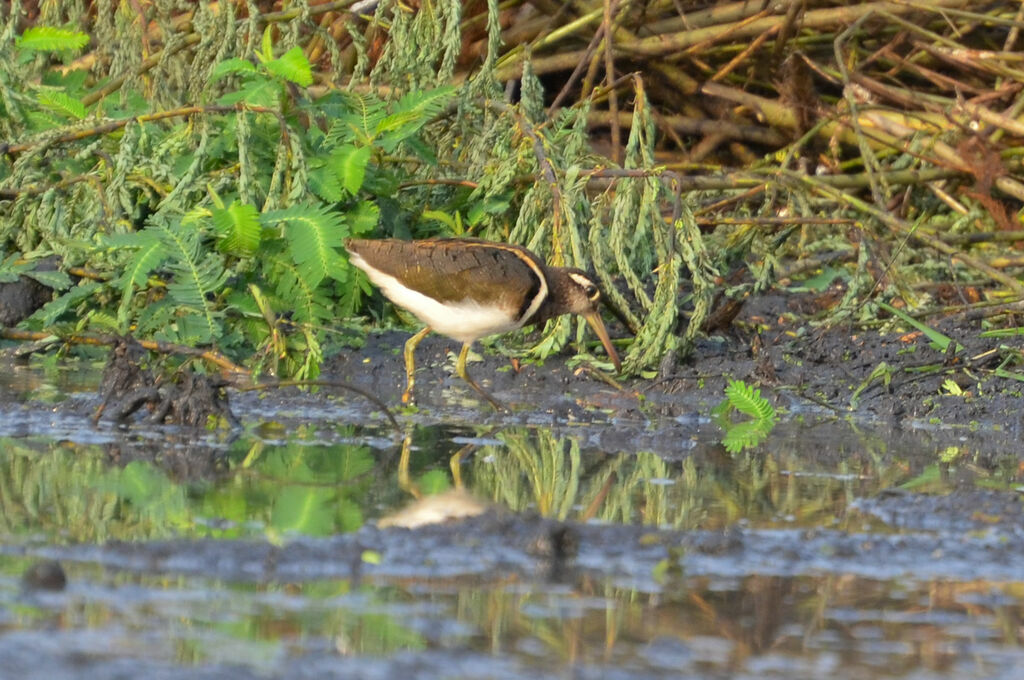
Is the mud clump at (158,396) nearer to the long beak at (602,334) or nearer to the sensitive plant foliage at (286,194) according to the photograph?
the sensitive plant foliage at (286,194)

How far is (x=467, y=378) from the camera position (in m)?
6.58

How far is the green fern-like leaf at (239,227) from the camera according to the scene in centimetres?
694

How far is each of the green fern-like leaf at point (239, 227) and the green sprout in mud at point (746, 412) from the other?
7.35 ft

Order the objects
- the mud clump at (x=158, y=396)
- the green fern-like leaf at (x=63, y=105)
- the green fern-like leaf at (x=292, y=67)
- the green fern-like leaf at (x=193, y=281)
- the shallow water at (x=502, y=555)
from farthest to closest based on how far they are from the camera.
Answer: the green fern-like leaf at (x=63, y=105)
the green fern-like leaf at (x=292, y=67)
the green fern-like leaf at (x=193, y=281)
the mud clump at (x=158, y=396)
the shallow water at (x=502, y=555)

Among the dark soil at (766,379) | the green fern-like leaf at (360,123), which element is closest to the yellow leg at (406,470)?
the dark soil at (766,379)

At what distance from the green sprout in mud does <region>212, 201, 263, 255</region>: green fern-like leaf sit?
7.35 feet

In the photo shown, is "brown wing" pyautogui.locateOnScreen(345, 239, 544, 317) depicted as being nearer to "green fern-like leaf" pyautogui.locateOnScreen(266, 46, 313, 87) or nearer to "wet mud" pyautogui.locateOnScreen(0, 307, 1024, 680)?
"wet mud" pyautogui.locateOnScreen(0, 307, 1024, 680)

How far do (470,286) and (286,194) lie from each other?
136cm

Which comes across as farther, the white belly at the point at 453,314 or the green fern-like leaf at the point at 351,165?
the green fern-like leaf at the point at 351,165

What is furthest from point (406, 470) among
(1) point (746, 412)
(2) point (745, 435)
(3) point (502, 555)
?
(1) point (746, 412)

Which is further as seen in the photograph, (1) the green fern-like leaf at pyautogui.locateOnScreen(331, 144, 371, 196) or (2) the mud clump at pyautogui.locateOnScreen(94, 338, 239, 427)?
(1) the green fern-like leaf at pyautogui.locateOnScreen(331, 144, 371, 196)

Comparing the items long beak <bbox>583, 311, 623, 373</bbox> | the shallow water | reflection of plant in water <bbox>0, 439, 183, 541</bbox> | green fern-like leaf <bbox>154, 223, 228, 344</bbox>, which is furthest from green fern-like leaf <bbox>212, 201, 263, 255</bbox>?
reflection of plant in water <bbox>0, 439, 183, 541</bbox>

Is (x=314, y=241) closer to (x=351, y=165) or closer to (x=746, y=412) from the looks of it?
(x=351, y=165)

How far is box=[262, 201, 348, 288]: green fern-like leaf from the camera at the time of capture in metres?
6.89
